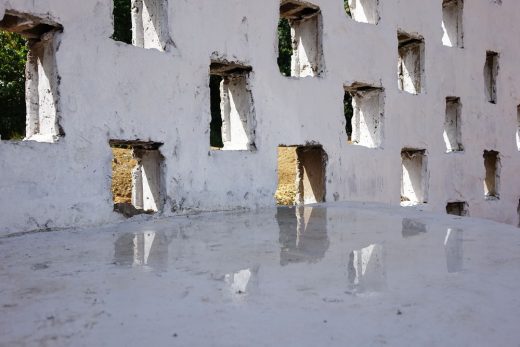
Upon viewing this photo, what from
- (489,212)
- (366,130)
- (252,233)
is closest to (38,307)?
(252,233)

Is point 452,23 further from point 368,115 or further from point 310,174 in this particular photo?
point 310,174

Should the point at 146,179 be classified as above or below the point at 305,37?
below

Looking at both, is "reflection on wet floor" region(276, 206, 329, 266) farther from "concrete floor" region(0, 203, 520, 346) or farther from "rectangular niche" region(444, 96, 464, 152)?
"rectangular niche" region(444, 96, 464, 152)

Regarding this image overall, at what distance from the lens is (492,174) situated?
11.5 m

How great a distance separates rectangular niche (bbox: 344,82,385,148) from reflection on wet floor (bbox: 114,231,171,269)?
16.0ft

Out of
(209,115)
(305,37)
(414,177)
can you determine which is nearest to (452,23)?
(414,177)

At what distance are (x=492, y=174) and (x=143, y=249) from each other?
9749 mm

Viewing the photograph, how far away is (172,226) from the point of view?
4.95 meters

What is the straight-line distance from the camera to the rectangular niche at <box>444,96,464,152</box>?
1015cm

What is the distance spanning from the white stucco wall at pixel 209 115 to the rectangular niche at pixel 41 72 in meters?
0.10

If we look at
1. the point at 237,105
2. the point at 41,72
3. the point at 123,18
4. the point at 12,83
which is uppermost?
the point at 123,18

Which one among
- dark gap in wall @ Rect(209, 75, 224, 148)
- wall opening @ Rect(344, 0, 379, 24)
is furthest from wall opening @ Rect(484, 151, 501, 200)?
dark gap in wall @ Rect(209, 75, 224, 148)

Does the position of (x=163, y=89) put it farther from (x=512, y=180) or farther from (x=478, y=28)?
(x=512, y=180)

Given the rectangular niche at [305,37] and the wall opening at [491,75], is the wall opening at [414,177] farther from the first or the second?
the wall opening at [491,75]
